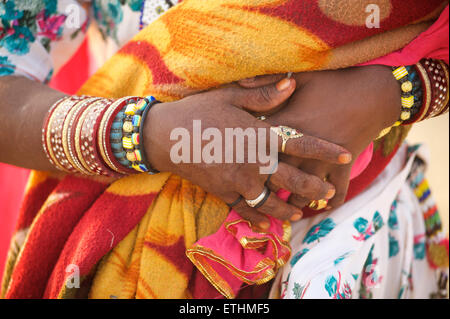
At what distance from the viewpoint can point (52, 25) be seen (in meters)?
0.92

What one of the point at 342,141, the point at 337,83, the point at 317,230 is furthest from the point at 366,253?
the point at 337,83

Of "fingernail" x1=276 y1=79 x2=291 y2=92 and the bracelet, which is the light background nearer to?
the bracelet

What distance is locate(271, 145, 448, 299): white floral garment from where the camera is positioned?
85 centimetres

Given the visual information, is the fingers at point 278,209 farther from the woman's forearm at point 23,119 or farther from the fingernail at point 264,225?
the woman's forearm at point 23,119

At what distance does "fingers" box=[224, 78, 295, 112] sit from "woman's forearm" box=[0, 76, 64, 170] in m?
0.38

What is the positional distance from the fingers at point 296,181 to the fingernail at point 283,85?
0.15m

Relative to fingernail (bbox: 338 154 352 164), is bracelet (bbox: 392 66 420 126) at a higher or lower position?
higher

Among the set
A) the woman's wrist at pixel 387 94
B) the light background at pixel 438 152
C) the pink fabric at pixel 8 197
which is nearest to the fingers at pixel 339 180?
the woman's wrist at pixel 387 94

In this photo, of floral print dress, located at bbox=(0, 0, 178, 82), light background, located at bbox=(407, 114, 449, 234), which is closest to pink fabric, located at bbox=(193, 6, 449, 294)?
floral print dress, located at bbox=(0, 0, 178, 82)

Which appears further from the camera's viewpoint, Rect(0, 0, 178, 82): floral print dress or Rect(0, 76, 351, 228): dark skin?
Rect(0, 0, 178, 82): floral print dress

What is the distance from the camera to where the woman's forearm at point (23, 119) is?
2.68 feet

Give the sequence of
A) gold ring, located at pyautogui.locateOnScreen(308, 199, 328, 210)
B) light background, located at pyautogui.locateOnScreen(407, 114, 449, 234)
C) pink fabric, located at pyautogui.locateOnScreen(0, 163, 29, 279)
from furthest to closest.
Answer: light background, located at pyautogui.locateOnScreen(407, 114, 449, 234) → pink fabric, located at pyautogui.locateOnScreen(0, 163, 29, 279) → gold ring, located at pyautogui.locateOnScreen(308, 199, 328, 210)

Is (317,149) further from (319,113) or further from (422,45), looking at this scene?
(422,45)
